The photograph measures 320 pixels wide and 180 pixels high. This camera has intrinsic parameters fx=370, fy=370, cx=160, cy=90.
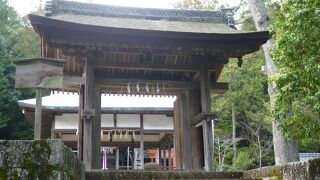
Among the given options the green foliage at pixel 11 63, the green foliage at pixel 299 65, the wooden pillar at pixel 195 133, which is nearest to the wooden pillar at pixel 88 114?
the wooden pillar at pixel 195 133

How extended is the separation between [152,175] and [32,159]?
3730 mm

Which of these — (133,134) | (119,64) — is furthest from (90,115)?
(133,134)

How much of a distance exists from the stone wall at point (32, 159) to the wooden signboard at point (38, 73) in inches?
43.4

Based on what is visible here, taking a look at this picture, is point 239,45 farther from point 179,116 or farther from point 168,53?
point 179,116

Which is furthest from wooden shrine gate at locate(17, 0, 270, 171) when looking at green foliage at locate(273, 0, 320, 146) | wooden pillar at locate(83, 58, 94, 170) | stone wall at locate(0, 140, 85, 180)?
stone wall at locate(0, 140, 85, 180)

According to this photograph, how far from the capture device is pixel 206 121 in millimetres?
8758

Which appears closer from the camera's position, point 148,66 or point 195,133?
point 148,66

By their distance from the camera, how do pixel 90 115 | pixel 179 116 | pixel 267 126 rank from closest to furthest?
pixel 90 115 < pixel 179 116 < pixel 267 126

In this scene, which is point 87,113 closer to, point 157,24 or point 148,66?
point 148,66

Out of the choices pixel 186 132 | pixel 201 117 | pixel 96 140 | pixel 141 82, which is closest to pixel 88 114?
pixel 96 140

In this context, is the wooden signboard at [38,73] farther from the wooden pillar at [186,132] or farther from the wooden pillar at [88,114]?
the wooden pillar at [186,132]

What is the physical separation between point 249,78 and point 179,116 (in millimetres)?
13547

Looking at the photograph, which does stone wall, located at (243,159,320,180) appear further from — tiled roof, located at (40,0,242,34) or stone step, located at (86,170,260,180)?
tiled roof, located at (40,0,242,34)

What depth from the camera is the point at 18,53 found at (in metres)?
28.0
